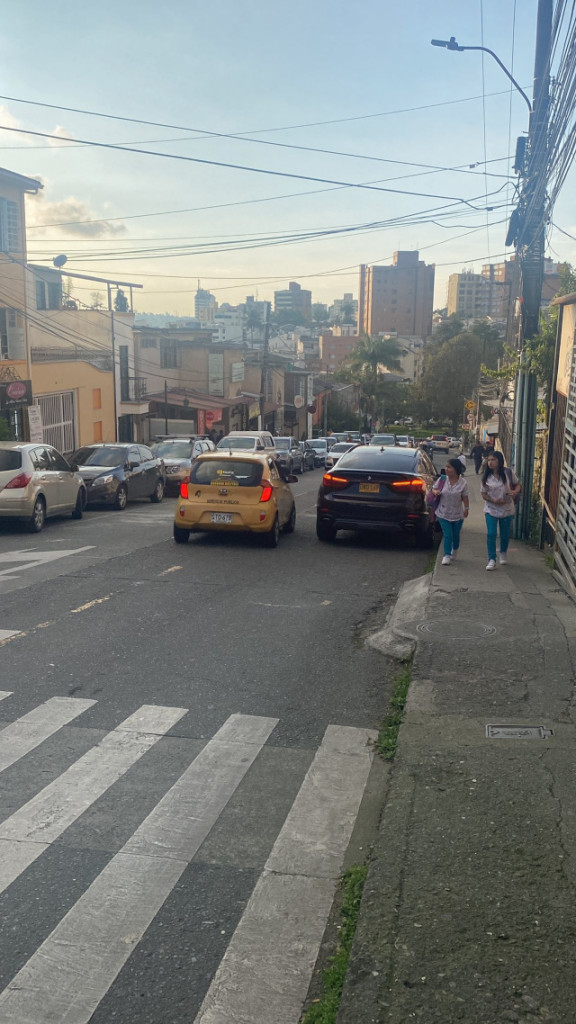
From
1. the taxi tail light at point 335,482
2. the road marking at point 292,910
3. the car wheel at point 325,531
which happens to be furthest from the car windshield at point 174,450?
the road marking at point 292,910

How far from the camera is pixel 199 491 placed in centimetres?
1462

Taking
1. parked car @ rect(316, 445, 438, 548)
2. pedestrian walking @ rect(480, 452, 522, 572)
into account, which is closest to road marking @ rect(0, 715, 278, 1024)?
pedestrian walking @ rect(480, 452, 522, 572)

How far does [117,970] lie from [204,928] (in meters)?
0.44

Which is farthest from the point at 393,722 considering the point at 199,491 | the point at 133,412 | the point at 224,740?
the point at 133,412

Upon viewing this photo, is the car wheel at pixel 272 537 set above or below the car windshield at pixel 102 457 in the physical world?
below

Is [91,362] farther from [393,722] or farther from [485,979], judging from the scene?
[485,979]

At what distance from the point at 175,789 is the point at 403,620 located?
4.42 meters

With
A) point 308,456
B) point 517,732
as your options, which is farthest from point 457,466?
point 308,456

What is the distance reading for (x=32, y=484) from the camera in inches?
667

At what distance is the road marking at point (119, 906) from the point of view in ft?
11.5

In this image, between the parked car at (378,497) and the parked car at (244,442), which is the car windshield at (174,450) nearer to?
the parked car at (244,442)

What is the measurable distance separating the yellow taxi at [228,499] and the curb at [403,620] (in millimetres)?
3450

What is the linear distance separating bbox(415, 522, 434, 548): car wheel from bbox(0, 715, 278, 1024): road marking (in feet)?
29.9

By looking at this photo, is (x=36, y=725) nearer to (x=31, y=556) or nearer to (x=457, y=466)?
(x=457, y=466)
